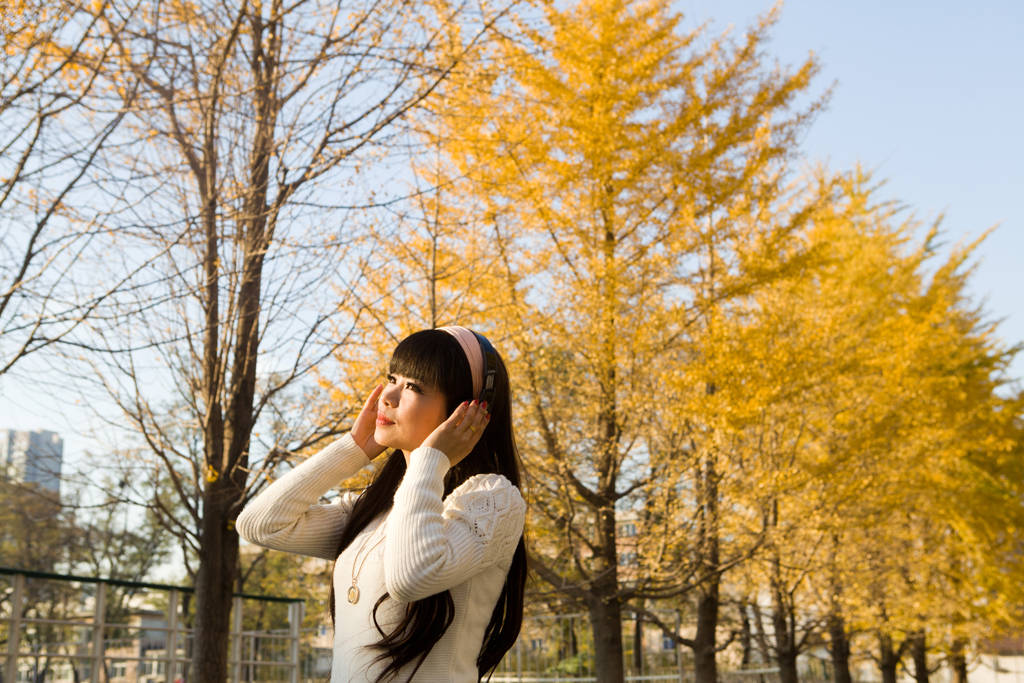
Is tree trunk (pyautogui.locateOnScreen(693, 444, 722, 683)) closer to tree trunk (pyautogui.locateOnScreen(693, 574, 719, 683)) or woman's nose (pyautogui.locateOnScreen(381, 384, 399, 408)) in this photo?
tree trunk (pyautogui.locateOnScreen(693, 574, 719, 683))

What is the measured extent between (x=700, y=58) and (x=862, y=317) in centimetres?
423

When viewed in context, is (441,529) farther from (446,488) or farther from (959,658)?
(959,658)

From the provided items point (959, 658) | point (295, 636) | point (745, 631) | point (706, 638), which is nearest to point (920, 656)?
point (959, 658)

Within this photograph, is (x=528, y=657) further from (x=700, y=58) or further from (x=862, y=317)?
(x=700, y=58)

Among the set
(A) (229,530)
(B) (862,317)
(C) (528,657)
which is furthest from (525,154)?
(C) (528,657)

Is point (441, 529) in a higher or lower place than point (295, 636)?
higher

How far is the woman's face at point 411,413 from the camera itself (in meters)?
1.56

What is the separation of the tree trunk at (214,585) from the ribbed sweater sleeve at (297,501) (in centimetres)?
399

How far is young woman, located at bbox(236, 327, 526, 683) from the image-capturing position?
4.58 ft

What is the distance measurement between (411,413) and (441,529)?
25cm

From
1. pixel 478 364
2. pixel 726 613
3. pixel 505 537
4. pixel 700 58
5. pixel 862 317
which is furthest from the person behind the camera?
pixel 726 613

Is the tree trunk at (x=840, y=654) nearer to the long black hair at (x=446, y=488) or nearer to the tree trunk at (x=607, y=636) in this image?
the tree trunk at (x=607, y=636)

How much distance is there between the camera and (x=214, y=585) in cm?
566

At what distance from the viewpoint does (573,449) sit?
23.6ft
